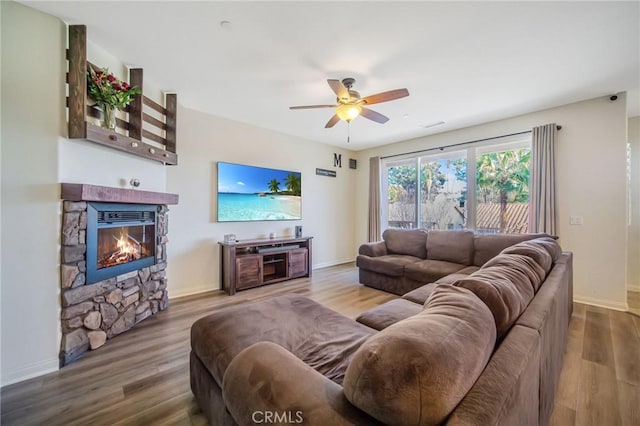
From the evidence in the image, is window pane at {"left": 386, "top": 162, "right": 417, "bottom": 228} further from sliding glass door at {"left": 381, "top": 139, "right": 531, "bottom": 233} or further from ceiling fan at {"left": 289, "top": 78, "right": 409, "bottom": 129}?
ceiling fan at {"left": 289, "top": 78, "right": 409, "bottom": 129}

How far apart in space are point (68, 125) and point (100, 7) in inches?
34.7

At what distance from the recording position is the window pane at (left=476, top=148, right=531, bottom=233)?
3730 mm

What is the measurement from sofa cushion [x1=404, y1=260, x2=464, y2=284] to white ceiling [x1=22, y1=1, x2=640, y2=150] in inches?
83.1

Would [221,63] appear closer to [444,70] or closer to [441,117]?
[444,70]

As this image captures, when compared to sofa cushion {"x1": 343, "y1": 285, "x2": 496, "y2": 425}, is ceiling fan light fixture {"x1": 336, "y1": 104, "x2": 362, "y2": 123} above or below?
above

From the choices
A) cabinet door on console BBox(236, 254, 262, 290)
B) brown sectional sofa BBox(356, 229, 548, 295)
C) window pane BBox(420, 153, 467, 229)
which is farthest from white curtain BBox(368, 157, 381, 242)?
cabinet door on console BBox(236, 254, 262, 290)

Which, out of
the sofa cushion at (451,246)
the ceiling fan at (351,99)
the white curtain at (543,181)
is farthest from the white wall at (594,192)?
the ceiling fan at (351,99)

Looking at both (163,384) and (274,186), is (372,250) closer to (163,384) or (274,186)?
(274,186)

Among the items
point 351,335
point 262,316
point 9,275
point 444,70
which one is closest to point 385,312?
point 351,335

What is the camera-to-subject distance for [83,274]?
203cm

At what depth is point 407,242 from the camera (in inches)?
163

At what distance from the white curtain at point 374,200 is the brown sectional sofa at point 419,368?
12.9 ft

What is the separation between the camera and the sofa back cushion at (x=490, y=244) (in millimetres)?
3195

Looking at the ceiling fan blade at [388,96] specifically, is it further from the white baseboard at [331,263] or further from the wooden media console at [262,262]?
the white baseboard at [331,263]
